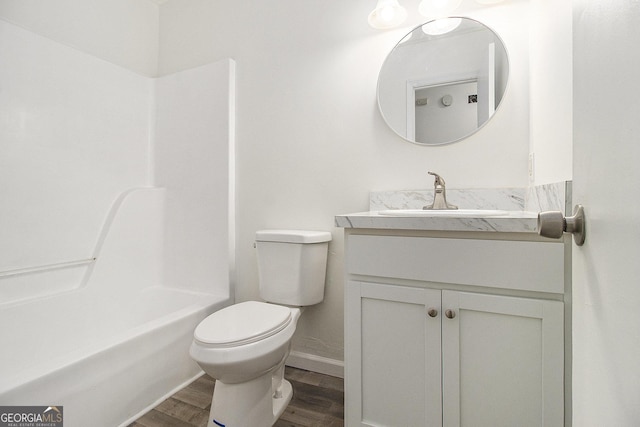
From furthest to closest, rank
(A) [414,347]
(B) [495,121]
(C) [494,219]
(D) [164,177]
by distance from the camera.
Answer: (D) [164,177], (B) [495,121], (A) [414,347], (C) [494,219]

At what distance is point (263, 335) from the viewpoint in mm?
1180

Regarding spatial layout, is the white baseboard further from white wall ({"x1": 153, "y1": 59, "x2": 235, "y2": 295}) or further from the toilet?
white wall ({"x1": 153, "y1": 59, "x2": 235, "y2": 295})

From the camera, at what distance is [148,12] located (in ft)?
7.84

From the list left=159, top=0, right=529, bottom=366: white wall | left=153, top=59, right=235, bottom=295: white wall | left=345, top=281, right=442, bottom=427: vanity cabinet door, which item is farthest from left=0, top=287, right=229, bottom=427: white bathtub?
left=345, top=281, right=442, bottom=427: vanity cabinet door

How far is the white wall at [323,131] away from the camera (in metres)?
1.44

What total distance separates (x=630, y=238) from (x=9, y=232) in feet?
7.61

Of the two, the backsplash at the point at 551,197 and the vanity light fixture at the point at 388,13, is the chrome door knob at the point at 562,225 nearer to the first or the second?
the backsplash at the point at 551,197

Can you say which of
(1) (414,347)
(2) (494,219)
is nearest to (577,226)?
(2) (494,219)

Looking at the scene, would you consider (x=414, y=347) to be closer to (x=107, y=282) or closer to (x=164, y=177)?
(x=107, y=282)

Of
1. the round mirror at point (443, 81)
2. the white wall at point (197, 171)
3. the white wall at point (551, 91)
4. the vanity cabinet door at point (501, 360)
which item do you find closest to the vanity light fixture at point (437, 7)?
the round mirror at point (443, 81)

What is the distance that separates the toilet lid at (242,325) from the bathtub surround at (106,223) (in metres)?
0.42

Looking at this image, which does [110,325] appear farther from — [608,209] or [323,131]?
[608,209]

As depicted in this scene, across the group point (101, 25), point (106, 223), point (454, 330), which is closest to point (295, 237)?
point (454, 330)

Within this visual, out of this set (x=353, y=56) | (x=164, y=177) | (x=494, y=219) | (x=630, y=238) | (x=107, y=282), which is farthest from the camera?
(x=164, y=177)
